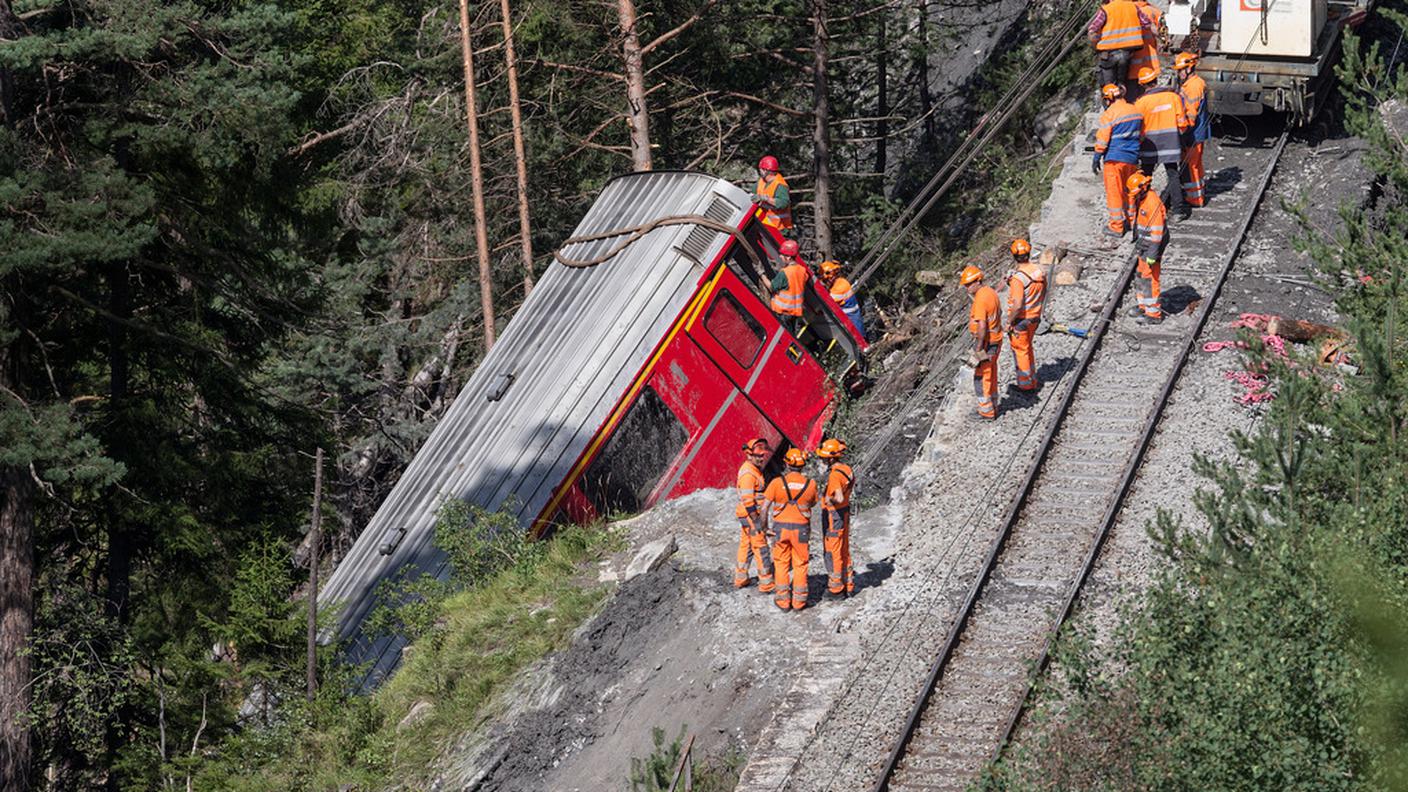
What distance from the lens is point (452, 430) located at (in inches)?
785

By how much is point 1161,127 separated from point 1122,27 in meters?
2.28

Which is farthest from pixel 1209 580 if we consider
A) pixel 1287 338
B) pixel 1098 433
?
pixel 1287 338

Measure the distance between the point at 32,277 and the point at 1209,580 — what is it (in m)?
12.9

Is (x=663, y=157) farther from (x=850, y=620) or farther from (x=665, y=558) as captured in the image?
(x=850, y=620)

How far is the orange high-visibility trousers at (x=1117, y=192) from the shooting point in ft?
62.8

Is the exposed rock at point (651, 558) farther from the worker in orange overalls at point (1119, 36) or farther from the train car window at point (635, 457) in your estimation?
the worker in orange overalls at point (1119, 36)

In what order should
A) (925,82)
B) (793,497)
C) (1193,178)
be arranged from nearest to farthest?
1. (793,497)
2. (1193,178)
3. (925,82)

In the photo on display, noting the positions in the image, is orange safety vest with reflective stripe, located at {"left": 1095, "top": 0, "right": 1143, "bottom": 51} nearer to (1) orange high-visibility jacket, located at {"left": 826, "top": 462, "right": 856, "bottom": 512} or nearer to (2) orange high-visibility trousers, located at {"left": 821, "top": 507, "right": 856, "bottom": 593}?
(2) orange high-visibility trousers, located at {"left": 821, "top": 507, "right": 856, "bottom": 593}

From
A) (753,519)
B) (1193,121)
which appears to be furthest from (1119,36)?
(753,519)

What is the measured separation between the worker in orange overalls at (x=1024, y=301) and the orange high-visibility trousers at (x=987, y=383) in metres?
0.23

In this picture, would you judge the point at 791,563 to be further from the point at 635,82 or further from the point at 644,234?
the point at 635,82

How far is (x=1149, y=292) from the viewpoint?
714 inches

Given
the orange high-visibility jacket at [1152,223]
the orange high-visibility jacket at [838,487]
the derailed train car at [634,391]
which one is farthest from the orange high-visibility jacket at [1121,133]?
the orange high-visibility jacket at [838,487]

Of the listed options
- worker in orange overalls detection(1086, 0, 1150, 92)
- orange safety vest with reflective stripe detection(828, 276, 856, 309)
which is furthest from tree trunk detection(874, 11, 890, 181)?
orange safety vest with reflective stripe detection(828, 276, 856, 309)
